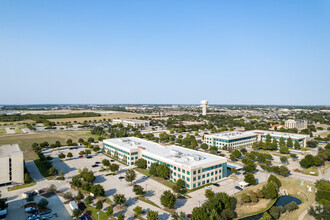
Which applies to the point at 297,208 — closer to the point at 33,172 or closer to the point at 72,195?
the point at 72,195

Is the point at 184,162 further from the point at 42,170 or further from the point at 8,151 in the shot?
the point at 8,151

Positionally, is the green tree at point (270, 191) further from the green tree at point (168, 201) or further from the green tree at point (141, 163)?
the green tree at point (141, 163)

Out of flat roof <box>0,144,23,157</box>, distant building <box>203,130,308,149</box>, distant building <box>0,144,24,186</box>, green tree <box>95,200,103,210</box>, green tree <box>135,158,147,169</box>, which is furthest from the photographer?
distant building <box>203,130,308,149</box>

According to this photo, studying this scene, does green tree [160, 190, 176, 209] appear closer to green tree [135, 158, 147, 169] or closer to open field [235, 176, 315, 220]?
open field [235, 176, 315, 220]

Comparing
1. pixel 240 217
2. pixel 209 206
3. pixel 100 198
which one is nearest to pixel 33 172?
pixel 100 198

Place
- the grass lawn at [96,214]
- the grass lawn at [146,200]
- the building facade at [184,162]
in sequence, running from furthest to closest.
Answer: the building facade at [184,162] → the grass lawn at [146,200] → the grass lawn at [96,214]

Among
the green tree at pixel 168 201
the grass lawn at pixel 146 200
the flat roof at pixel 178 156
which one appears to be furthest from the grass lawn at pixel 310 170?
the grass lawn at pixel 146 200

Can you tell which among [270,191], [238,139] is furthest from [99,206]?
[238,139]

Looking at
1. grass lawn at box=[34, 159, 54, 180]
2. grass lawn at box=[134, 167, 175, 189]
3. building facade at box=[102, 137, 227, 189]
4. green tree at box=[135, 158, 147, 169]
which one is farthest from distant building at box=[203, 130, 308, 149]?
grass lawn at box=[34, 159, 54, 180]
